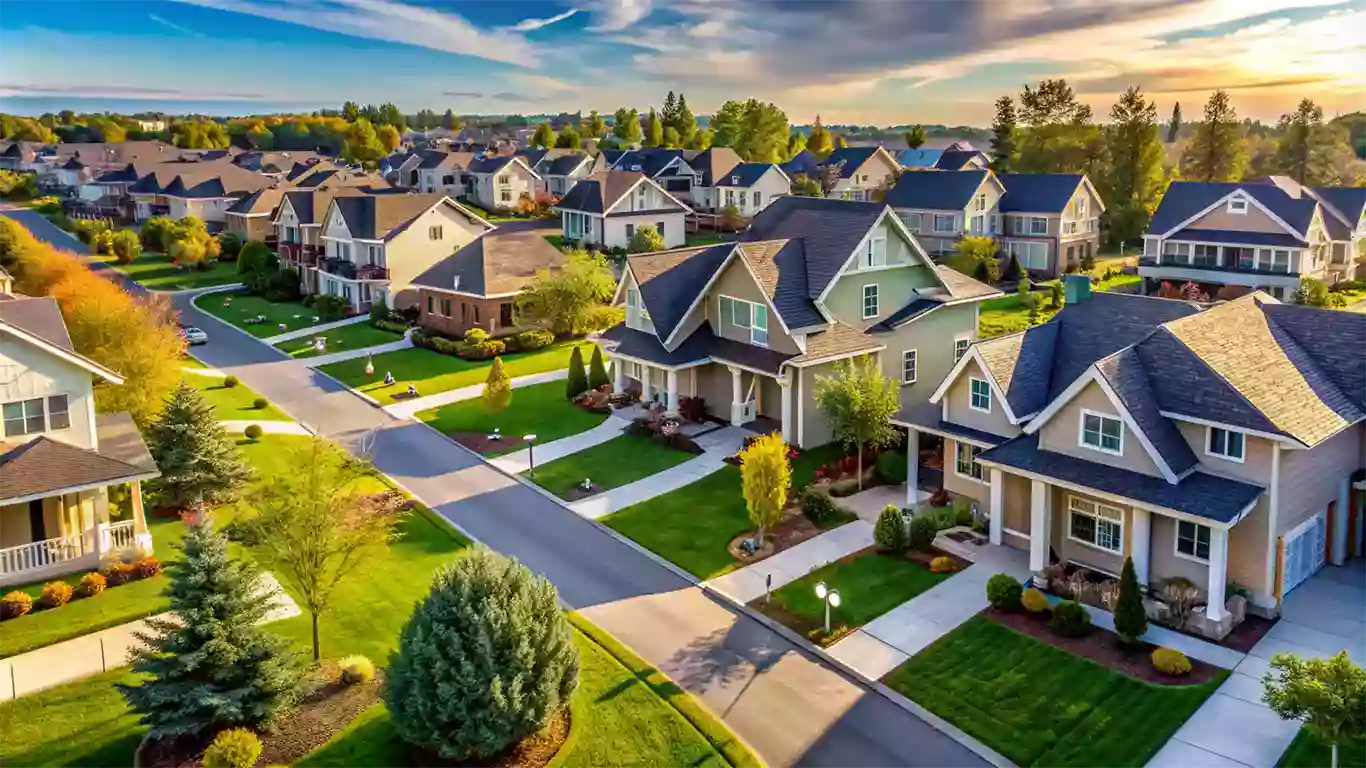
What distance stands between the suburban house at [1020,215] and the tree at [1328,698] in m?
57.5

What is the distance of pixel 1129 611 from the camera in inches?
885

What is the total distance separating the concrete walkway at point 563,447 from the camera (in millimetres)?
36625

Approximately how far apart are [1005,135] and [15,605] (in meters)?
108

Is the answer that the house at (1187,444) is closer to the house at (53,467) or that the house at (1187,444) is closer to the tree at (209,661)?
the tree at (209,661)

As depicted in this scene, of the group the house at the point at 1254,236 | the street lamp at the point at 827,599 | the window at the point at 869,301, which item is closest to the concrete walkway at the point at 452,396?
the window at the point at 869,301

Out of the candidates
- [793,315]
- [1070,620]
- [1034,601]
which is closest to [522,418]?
[793,315]

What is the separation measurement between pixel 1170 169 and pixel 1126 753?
101000mm

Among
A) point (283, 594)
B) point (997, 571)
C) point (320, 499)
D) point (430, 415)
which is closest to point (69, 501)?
point (283, 594)

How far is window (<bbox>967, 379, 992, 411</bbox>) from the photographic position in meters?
28.8

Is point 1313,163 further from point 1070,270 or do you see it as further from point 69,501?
point 69,501

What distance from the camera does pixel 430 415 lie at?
43.2 metres

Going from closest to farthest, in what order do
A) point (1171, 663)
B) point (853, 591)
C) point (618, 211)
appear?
point (1171, 663) < point (853, 591) < point (618, 211)

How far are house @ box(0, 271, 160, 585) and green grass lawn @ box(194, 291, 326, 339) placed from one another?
1313 inches

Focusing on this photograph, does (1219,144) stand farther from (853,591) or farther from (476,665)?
(476,665)
